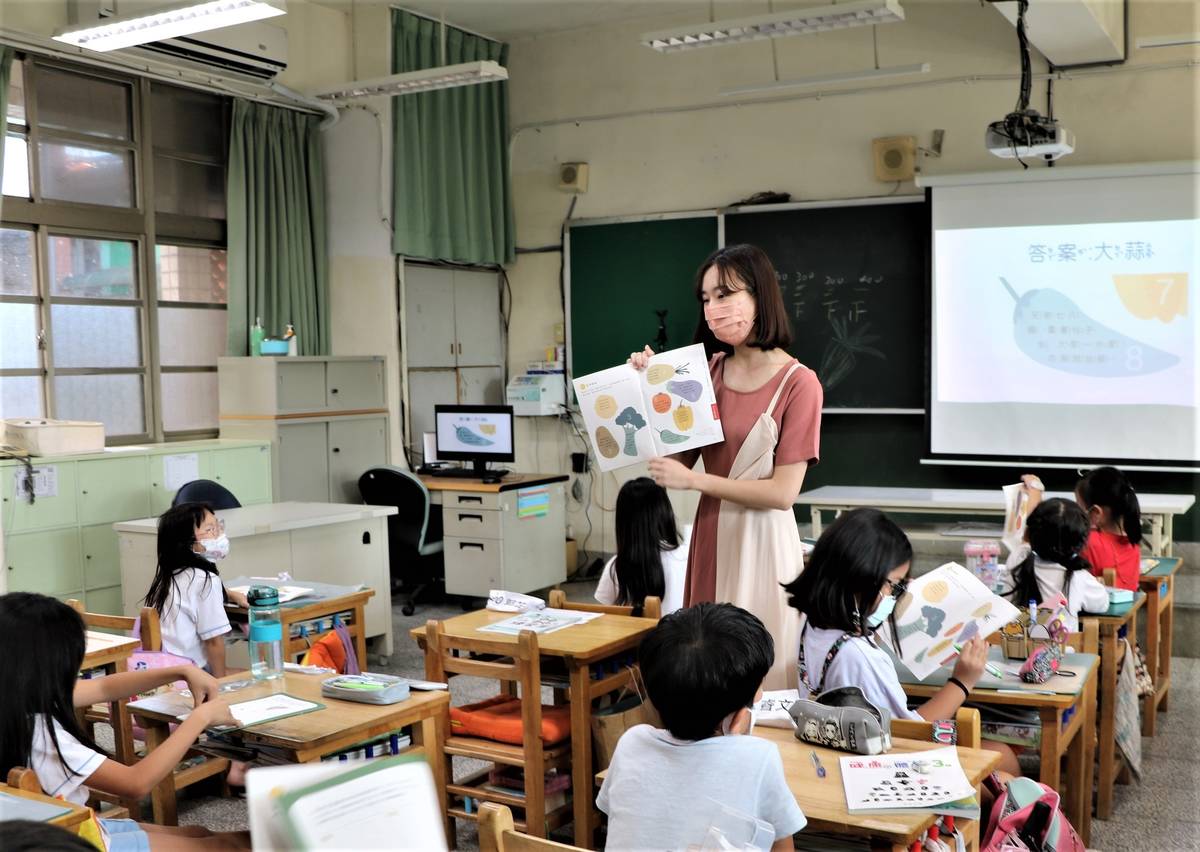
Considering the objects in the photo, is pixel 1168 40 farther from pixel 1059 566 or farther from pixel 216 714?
pixel 216 714

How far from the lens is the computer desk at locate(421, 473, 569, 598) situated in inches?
253

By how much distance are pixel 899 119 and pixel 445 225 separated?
2.87 m

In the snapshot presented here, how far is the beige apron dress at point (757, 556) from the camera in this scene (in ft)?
7.95

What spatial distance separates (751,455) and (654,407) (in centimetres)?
23

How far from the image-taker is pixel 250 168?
6.54 metres

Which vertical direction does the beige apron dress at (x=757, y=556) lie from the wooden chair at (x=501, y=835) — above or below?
above

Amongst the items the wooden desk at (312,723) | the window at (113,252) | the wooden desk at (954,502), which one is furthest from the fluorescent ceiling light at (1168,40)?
the window at (113,252)

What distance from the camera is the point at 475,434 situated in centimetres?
673

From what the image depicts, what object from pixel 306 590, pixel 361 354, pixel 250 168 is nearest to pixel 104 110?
pixel 250 168

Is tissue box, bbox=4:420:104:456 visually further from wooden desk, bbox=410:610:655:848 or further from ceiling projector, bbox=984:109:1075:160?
ceiling projector, bbox=984:109:1075:160

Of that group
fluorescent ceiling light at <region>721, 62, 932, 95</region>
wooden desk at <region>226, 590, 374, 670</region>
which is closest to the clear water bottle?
wooden desk at <region>226, 590, 374, 670</region>

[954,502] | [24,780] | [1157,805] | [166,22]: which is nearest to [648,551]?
[1157,805]

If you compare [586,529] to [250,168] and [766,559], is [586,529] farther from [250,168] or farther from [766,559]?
[766,559]

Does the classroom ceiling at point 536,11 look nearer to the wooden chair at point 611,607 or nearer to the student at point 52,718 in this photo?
the wooden chair at point 611,607
